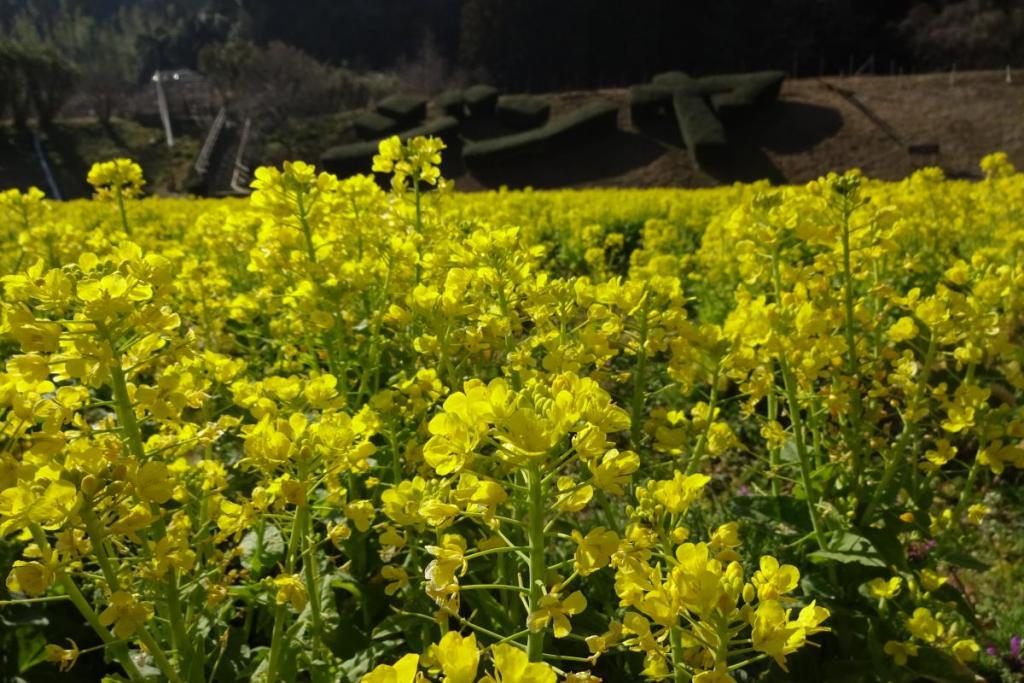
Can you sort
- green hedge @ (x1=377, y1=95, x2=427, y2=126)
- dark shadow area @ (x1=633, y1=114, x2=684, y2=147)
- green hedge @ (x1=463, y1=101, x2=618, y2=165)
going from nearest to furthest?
green hedge @ (x1=463, y1=101, x2=618, y2=165)
dark shadow area @ (x1=633, y1=114, x2=684, y2=147)
green hedge @ (x1=377, y1=95, x2=427, y2=126)

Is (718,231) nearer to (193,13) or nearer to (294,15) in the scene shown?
(294,15)

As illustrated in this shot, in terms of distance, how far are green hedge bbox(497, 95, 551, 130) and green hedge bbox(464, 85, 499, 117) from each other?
338 millimetres

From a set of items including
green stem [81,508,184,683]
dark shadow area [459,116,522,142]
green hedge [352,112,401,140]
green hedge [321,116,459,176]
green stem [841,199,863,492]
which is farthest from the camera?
green hedge [352,112,401,140]

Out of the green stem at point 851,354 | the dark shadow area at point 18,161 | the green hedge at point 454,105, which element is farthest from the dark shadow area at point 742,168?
the dark shadow area at point 18,161

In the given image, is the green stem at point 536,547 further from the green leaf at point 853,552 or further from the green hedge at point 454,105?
the green hedge at point 454,105

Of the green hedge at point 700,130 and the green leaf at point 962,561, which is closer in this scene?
the green leaf at point 962,561

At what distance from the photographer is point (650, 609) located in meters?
0.90

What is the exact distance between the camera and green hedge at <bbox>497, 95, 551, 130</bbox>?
85.6 feet

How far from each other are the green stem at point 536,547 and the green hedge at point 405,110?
28490 millimetres

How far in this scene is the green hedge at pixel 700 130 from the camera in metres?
21.5

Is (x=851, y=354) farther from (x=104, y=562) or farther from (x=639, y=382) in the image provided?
(x=104, y=562)

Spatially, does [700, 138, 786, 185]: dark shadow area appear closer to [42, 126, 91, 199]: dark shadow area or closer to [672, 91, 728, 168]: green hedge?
[672, 91, 728, 168]: green hedge

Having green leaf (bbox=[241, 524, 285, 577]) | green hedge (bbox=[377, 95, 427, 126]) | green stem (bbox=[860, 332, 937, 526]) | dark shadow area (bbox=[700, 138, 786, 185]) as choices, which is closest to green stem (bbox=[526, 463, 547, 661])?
green leaf (bbox=[241, 524, 285, 577])

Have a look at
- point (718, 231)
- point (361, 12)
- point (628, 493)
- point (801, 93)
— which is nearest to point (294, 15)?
point (361, 12)
